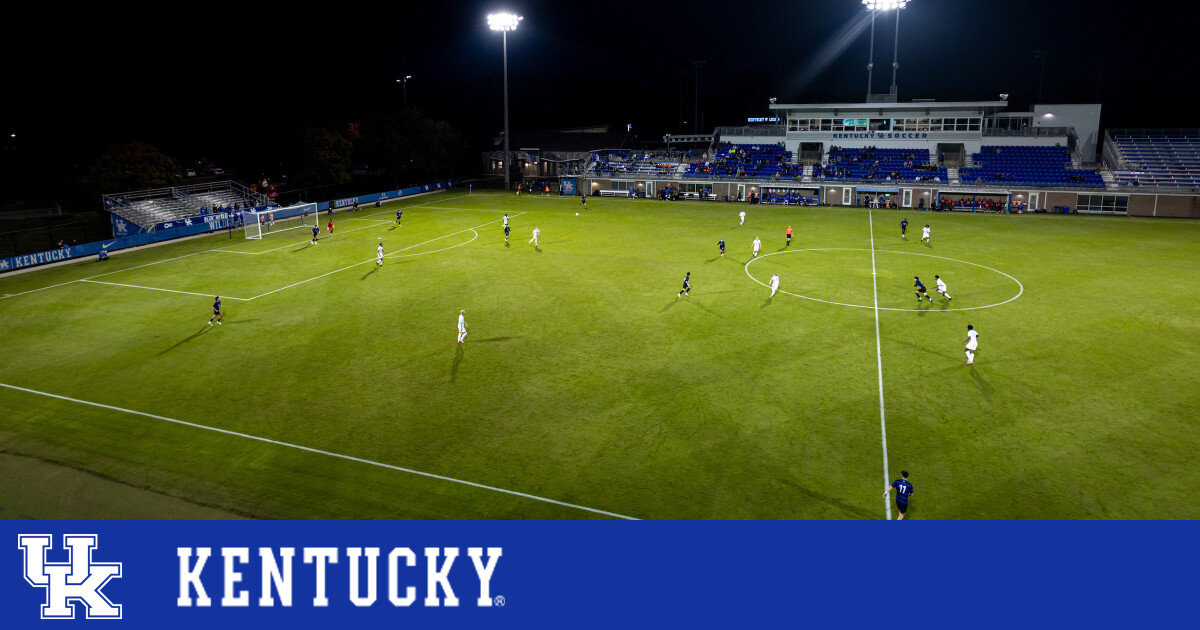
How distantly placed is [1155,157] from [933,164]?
58.1 ft

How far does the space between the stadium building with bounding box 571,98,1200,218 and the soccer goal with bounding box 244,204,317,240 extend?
30.2m

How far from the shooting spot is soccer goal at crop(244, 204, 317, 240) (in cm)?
4912

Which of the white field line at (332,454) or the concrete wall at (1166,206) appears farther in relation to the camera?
the concrete wall at (1166,206)

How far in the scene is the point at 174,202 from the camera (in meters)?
52.7

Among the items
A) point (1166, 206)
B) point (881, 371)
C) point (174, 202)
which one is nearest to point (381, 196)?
point (174, 202)

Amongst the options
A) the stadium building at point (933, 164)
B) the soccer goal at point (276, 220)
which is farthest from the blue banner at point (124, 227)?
the stadium building at point (933, 164)

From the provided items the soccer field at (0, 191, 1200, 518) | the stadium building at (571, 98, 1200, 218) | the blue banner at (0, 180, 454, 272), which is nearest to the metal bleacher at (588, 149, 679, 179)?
the stadium building at (571, 98, 1200, 218)

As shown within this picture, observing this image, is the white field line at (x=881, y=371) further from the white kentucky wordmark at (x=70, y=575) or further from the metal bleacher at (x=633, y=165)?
the metal bleacher at (x=633, y=165)

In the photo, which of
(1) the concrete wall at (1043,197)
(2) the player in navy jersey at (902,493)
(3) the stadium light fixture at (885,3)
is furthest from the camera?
(3) the stadium light fixture at (885,3)

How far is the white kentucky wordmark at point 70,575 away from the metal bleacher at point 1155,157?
70250mm

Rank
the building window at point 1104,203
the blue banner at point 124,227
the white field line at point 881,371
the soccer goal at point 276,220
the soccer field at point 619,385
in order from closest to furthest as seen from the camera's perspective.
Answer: the white field line at point 881,371 → the soccer field at point 619,385 → the blue banner at point 124,227 → the soccer goal at point 276,220 → the building window at point 1104,203

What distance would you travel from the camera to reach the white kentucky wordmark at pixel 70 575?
806 centimetres

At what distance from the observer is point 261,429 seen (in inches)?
699

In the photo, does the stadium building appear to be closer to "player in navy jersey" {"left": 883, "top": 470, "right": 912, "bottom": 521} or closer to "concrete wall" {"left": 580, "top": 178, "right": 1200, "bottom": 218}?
"concrete wall" {"left": 580, "top": 178, "right": 1200, "bottom": 218}
